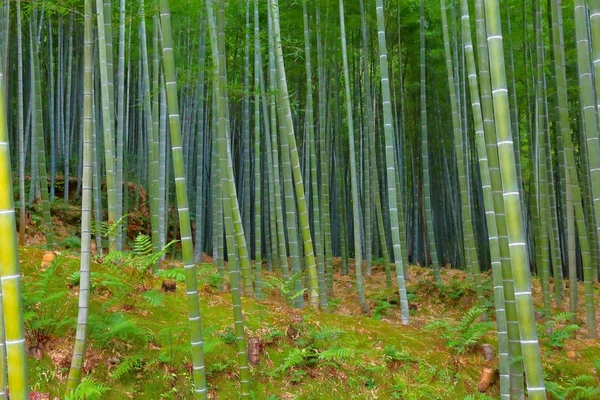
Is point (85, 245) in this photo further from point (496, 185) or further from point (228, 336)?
point (496, 185)

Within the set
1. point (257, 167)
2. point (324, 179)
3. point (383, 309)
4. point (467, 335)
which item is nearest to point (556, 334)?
point (467, 335)

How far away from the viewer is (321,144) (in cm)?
565

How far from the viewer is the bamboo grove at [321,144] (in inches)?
94.6

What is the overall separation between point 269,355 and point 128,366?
1013mm

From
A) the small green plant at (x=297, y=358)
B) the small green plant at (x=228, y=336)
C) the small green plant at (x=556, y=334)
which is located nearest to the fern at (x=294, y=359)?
the small green plant at (x=297, y=358)

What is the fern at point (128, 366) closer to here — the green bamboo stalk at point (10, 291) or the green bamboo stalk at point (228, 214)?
the green bamboo stalk at point (228, 214)

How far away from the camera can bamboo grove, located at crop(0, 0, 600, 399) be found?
2.40m

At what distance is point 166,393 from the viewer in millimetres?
3119

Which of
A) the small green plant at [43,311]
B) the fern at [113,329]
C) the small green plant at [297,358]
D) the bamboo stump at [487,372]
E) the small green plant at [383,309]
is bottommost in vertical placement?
the bamboo stump at [487,372]

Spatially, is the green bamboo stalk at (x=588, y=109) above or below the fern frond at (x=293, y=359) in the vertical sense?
above

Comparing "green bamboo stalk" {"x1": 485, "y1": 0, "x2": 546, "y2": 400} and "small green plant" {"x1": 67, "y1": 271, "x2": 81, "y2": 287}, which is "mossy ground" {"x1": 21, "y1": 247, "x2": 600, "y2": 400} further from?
"green bamboo stalk" {"x1": 485, "y1": 0, "x2": 546, "y2": 400}

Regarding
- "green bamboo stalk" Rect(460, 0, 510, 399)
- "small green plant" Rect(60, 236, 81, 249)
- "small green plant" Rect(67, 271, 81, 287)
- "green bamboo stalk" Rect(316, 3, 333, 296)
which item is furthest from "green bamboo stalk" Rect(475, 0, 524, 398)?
"small green plant" Rect(60, 236, 81, 249)

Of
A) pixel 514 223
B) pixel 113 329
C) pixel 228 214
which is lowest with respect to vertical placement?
pixel 113 329

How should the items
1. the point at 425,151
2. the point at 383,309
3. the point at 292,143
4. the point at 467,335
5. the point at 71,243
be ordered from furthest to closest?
the point at 425,151
the point at 71,243
the point at 383,309
the point at 292,143
the point at 467,335
